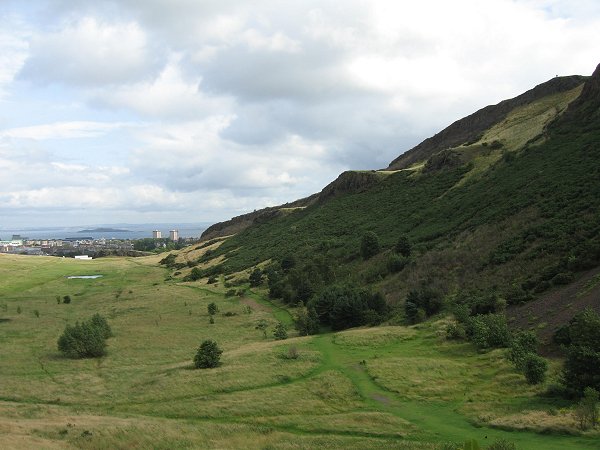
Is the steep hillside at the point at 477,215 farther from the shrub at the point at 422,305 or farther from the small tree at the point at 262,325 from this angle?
the small tree at the point at 262,325

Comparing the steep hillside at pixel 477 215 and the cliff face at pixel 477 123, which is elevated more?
the cliff face at pixel 477 123

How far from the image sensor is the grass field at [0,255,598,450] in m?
21.9

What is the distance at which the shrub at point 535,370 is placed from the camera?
2583cm

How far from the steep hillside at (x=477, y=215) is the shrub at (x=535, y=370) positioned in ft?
48.4

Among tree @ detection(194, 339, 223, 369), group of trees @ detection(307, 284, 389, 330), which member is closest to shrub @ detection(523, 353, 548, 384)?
tree @ detection(194, 339, 223, 369)

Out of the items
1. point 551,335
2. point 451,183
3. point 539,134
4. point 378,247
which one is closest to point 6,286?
point 378,247

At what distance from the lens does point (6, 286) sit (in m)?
92.8

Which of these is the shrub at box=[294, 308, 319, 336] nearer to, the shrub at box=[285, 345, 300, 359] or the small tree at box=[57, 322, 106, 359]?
the shrub at box=[285, 345, 300, 359]

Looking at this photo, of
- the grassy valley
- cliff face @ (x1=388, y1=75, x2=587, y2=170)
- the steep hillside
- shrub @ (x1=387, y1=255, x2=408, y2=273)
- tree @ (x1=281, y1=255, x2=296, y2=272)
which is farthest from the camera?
cliff face @ (x1=388, y1=75, x2=587, y2=170)

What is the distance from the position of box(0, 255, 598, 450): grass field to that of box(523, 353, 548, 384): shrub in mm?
577

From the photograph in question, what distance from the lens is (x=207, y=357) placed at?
35656 millimetres

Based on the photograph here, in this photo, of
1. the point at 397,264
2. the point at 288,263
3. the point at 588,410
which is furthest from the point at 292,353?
the point at 288,263

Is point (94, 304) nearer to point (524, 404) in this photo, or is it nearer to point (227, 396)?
point (227, 396)

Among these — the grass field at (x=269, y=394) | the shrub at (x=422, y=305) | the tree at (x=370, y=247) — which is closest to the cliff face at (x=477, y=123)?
the tree at (x=370, y=247)
